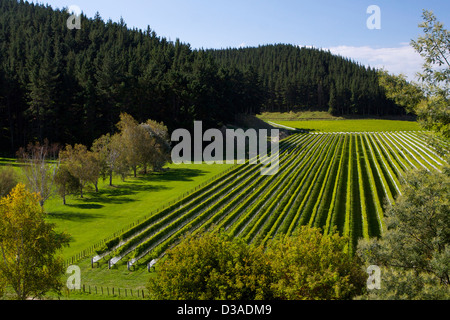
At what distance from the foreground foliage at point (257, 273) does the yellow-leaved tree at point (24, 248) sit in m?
9.61

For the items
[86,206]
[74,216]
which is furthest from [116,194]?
[74,216]

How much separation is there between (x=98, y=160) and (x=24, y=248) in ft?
126

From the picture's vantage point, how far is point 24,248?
27.6 m

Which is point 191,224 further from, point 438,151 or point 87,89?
point 87,89

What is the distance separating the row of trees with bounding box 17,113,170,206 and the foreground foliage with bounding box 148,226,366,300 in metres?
36.3

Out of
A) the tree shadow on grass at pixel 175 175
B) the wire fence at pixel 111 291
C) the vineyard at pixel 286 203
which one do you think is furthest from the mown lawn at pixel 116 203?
the wire fence at pixel 111 291

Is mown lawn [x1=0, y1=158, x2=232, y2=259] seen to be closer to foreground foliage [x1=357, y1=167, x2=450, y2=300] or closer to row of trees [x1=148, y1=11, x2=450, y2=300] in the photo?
row of trees [x1=148, y1=11, x2=450, y2=300]

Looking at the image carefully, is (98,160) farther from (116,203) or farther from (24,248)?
(24,248)

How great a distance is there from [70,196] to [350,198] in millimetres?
48231

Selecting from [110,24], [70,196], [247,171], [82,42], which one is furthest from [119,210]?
[110,24]

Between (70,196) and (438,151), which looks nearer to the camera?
(438,151)

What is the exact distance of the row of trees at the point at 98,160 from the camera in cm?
5583
